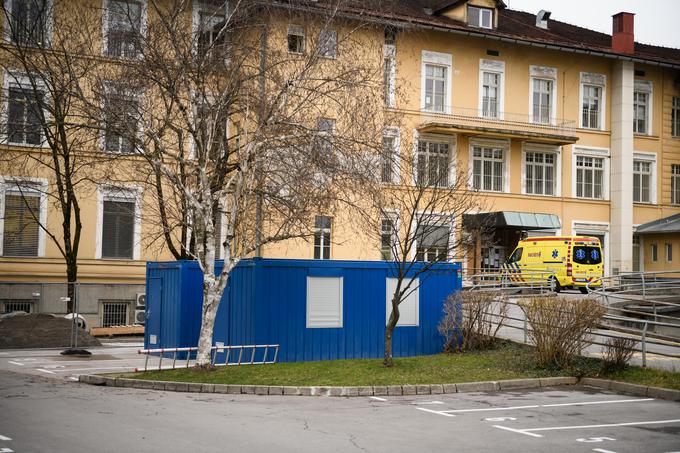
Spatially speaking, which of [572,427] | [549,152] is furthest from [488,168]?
[572,427]

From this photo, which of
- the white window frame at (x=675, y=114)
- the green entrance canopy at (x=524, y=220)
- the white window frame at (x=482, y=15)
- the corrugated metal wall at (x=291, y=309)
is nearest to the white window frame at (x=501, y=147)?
the green entrance canopy at (x=524, y=220)

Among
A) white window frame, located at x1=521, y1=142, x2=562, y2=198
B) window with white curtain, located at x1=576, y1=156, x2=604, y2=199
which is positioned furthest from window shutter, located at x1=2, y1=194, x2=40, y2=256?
window with white curtain, located at x1=576, y1=156, x2=604, y2=199

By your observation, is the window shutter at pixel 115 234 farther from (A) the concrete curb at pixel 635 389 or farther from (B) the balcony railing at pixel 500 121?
(A) the concrete curb at pixel 635 389

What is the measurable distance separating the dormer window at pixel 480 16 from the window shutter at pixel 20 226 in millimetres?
25049

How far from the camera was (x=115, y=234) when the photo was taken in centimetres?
3841

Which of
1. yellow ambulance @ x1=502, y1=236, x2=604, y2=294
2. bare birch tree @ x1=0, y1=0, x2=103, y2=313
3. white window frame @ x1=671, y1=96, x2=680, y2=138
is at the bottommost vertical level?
yellow ambulance @ x1=502, y1=236, x2=604, y2=294

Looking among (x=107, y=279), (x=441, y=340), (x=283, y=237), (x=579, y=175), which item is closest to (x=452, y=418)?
(x=283, y=237)

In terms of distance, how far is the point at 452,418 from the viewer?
543 inches

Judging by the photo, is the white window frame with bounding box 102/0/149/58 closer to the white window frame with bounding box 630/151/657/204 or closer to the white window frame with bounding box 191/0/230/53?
the white window frame with bounding box 191/0/230/53

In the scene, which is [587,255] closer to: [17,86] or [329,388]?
[17,86]

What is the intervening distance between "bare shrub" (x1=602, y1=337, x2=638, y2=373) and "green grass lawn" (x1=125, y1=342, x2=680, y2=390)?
0.16m

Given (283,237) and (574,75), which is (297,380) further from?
(574,75)

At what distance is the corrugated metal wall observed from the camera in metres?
21.9

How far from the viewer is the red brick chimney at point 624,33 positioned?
50562 mm
